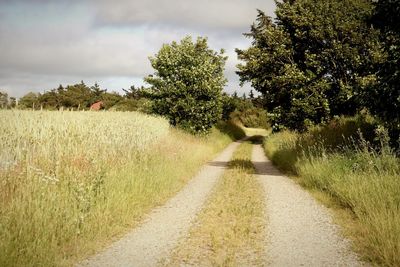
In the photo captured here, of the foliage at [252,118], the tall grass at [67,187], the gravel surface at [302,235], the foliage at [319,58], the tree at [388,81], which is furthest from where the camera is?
the foliage at [252,118]

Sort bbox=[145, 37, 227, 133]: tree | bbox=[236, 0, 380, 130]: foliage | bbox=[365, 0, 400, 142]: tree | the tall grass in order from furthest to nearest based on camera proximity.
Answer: bbox=[145, 37, 227, 133]: tree → bbox=[236, 0, 380, 130]: foliage → bbox=[365, 0, 400, 142]: tree → the tall grass

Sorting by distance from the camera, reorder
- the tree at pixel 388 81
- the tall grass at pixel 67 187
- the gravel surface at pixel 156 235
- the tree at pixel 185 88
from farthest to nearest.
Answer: the tree at pixel 185 88 < the tree at pixel 388 81 < the gravel surface at pixel 156 235 < the tall grass at pixel 67 187

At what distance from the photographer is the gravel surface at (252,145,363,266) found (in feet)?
21.1

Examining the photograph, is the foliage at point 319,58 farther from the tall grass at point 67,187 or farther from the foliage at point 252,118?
the foliage at point 252,118

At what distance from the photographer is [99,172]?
30.1ft

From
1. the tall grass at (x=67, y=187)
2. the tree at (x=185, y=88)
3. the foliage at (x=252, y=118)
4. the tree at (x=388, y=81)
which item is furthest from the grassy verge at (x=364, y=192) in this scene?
the foliage at (x=252, y=118)

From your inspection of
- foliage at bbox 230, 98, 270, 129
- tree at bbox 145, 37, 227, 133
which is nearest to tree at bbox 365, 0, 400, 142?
tree at bbox 145, 37, 227, 133

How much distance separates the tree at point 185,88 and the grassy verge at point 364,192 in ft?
41.6

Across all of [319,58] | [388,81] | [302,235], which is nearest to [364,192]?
[302,235]

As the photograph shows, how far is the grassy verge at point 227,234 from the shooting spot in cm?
637

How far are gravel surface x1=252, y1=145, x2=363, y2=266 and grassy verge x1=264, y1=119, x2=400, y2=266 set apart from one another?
32 centimetres

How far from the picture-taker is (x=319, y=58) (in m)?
18.7

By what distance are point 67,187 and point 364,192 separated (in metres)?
6.69

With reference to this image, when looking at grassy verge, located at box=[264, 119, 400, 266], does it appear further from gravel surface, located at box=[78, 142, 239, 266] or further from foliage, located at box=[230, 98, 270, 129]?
foliage, located at box=[230, 98, 270, 129]
